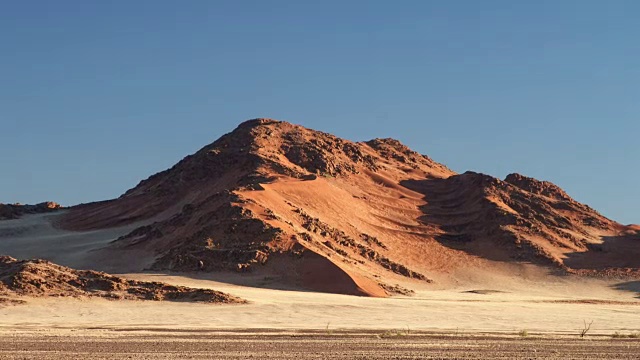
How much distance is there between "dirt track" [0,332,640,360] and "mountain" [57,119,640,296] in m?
25.6

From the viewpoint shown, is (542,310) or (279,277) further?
(279,277)

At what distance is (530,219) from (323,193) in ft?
70.7

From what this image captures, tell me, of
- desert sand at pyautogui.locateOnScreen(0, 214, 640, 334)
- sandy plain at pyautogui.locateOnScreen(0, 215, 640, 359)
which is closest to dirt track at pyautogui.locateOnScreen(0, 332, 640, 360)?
sandy plain at pyautogui.locateOnScreen(0, 215, 640, 359)

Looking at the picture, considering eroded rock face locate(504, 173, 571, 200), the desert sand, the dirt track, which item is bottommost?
the dirt track

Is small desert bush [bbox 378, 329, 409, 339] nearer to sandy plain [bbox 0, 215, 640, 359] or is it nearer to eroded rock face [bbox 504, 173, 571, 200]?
sandy plain [bbox 0, 215, 640, 359]

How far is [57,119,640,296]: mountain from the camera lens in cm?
6041

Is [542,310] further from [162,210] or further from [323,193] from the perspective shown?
[162,210]

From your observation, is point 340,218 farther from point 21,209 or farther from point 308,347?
point 308,347

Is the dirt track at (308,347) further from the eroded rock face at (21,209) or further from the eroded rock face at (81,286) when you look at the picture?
the eroded rock face at (21,209)

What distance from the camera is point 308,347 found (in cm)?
2558

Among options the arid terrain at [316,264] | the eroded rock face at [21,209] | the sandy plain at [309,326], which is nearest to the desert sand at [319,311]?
the sandy plain at [309,326]

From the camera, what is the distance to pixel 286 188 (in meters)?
74.1

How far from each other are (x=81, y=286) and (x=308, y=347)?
2222 centimetres

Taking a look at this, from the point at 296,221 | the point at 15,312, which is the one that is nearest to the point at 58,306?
the point at 15,312
